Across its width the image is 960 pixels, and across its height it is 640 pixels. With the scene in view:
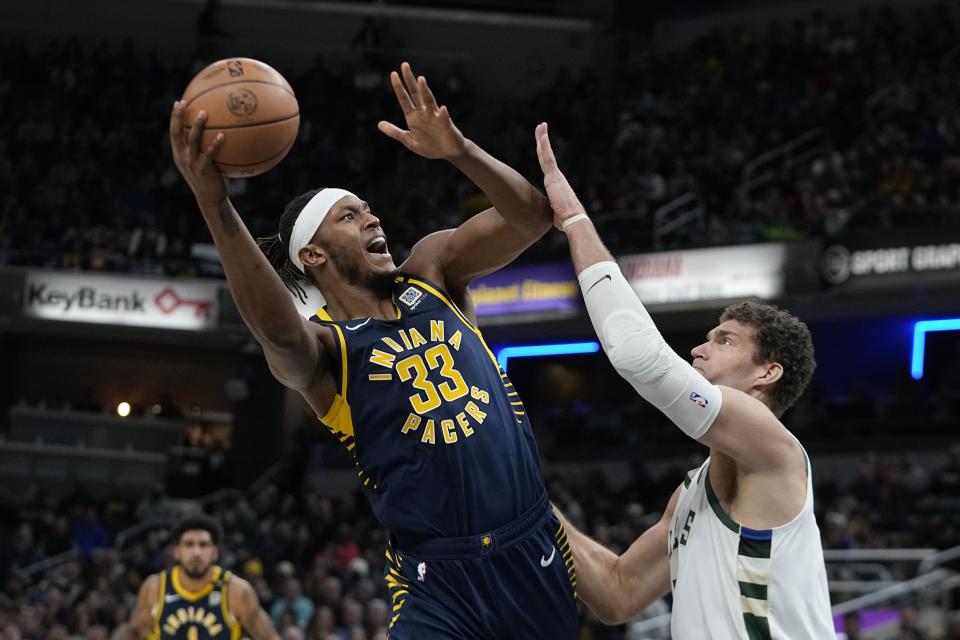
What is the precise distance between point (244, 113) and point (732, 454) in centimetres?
170

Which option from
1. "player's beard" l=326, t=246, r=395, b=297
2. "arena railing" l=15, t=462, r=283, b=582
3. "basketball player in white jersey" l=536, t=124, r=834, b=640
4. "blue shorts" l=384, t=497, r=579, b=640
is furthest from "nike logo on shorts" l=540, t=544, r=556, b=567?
"arena railing" l=15, t=462, r=283, b=582

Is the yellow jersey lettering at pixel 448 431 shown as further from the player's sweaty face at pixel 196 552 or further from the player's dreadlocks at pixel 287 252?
the player's sweaty face at pixel 196 552

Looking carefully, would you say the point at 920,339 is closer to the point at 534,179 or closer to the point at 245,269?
the point at 534,179

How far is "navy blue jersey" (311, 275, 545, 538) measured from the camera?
424cm

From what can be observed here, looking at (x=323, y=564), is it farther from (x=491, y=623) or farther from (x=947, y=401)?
(x=491, y=623)

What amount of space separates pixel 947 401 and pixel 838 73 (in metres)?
6.55

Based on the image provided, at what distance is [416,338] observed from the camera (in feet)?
Result: 14.4

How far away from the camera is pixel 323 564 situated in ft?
51.0

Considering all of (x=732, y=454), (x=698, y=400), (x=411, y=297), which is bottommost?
(x=732, y=454)

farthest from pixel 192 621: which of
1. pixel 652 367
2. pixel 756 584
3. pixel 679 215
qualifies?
pixel 679 215

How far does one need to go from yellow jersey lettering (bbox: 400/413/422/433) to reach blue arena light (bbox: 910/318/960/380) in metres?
18.7

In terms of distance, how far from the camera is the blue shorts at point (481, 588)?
4223 millimetres

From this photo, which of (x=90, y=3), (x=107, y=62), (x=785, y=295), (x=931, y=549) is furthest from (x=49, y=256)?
(x=931, y=549)

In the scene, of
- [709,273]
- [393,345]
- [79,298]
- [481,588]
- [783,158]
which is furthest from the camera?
[79,298]
